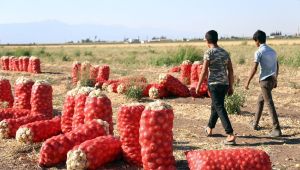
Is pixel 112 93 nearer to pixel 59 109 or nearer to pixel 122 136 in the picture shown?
pixel 59 109

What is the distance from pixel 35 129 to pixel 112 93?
20.4ft

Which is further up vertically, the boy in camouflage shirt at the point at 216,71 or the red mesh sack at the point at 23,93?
the boy in camouflage shirt at the point at 216,71

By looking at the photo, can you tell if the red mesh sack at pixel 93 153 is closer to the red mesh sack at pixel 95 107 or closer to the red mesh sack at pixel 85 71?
the red mesh sack at pixel 95 107

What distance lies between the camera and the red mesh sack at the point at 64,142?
257 inches

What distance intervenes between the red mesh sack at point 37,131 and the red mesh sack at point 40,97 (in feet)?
3.44

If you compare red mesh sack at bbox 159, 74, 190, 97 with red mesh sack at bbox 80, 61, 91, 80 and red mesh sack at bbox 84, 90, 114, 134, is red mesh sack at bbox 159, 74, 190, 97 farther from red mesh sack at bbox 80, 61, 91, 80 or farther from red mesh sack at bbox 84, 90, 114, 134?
red mesh sack at bbox 84, 90, 114, 134

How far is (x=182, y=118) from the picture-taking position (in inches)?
413

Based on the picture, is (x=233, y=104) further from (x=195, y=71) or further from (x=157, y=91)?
(x=195, y=71)

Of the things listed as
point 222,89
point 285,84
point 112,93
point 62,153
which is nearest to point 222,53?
point 222,89

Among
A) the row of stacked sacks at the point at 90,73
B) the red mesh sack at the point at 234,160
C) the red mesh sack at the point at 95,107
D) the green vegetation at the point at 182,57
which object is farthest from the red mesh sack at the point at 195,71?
the green vegetation at the point at 182,57

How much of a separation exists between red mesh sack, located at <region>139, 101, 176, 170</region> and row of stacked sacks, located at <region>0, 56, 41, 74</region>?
16.5 m

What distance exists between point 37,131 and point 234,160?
3396mm

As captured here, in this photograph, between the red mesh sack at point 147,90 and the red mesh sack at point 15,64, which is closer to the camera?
the red mesh sack at point 147,90

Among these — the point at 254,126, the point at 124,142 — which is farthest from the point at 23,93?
the point at 254,126
